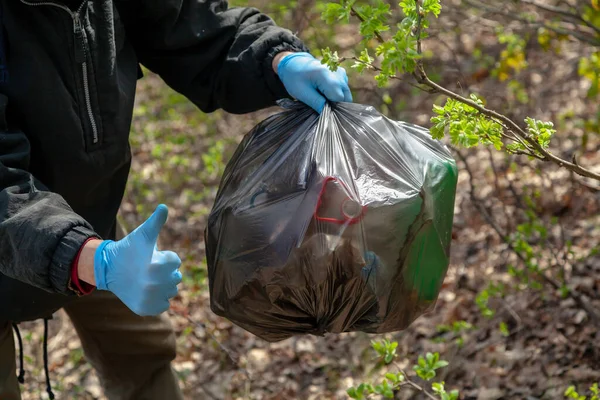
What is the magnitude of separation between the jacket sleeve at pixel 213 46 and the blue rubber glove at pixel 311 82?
79mm

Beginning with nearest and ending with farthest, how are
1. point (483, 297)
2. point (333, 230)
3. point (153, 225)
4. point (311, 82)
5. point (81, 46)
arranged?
point (153, 225), point (333, 230), point (81, 46), point (311, 82), point (483, 297)

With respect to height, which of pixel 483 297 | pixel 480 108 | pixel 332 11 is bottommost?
pixel 483 297

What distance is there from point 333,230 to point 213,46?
0.80 meters

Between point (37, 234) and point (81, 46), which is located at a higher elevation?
point (81, 46)

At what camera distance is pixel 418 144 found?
6.34 ft

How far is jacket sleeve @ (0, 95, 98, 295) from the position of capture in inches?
61.6

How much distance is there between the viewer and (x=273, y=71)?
7.07 feet

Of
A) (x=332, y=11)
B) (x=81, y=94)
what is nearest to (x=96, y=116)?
(x=81, y=94)

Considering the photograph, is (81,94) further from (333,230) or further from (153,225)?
(333,230)

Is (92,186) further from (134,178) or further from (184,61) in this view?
(134,178)

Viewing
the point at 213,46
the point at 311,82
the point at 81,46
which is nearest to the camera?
the point at 81,46

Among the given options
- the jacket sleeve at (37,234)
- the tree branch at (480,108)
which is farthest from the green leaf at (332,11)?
the jacket sleeve at (37,234)

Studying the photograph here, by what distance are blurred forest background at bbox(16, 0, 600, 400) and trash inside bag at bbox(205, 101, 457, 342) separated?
13.5 inches

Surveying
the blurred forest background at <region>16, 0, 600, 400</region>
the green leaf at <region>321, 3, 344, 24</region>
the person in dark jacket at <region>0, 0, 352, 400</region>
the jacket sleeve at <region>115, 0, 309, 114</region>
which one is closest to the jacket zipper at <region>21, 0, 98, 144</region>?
Answer: the person in dark jacket at <region>0, 0, 352, 400</region>
